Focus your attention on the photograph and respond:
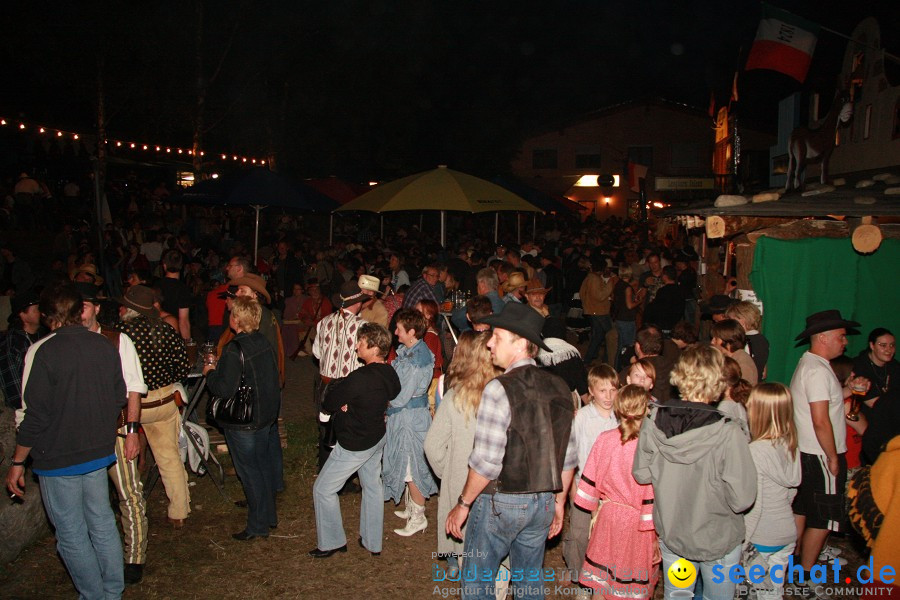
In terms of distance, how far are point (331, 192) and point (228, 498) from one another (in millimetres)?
13704

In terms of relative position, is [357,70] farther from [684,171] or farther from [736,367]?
[736,367]

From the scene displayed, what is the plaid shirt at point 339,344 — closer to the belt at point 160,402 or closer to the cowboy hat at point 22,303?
the belt at point 160,402

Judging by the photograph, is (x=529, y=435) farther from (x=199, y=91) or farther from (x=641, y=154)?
(x=641, y=154)

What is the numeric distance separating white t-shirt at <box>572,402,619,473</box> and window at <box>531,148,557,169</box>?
133 ft

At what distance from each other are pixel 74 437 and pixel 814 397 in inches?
176

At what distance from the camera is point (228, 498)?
228 inches

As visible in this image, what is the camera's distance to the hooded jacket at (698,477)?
324cm

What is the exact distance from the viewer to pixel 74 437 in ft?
12.4

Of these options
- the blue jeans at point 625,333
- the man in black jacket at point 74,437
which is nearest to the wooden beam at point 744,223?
the blue jeans at point 625,333

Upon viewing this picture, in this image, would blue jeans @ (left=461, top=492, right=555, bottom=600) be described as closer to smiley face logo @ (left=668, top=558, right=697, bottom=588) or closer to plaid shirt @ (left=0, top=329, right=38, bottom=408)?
smiley face logo @ (left=668, top=558, right=697, bottom=588)

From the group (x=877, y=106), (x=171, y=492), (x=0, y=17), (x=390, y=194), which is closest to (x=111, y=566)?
(x=171, y=492)

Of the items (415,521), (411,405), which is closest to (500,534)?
(411,405)

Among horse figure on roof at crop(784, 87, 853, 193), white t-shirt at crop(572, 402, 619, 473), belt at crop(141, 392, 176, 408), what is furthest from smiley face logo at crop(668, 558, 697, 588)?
horse figure on roof at crop(784, 87, 853, 193)

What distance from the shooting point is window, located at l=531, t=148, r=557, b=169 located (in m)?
43.4
